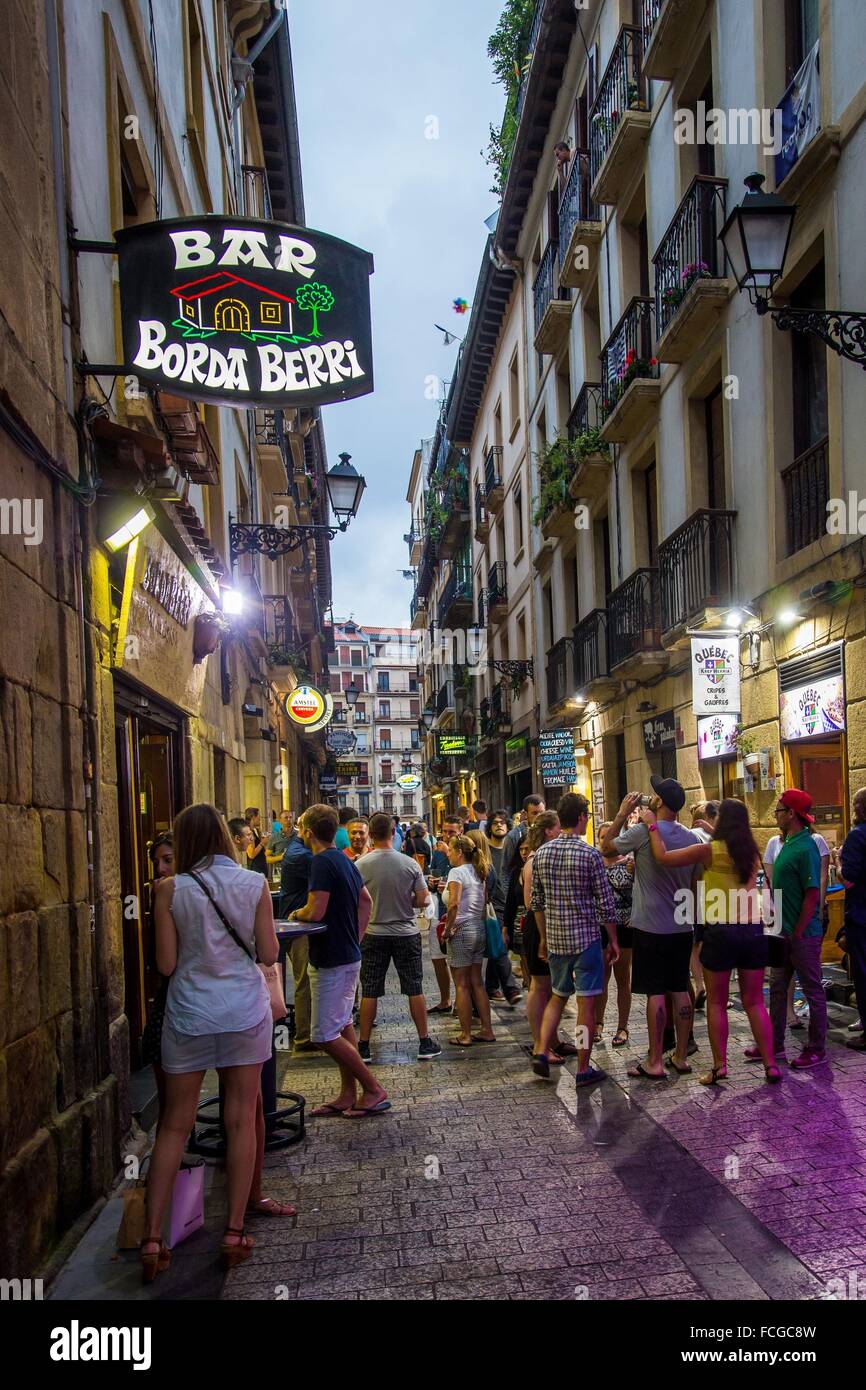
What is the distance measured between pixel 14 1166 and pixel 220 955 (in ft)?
3.44

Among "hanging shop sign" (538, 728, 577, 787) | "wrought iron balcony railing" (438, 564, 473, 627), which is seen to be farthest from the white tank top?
"wrought iron balcony railing" (438, 564, 473, 627)

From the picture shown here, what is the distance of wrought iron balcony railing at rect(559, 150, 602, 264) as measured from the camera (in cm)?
1742

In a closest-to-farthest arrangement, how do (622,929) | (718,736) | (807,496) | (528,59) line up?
(622,929)
(807,496)
(718,736)
(528,59)

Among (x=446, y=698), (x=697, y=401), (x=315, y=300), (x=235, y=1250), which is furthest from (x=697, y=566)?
(x=446, y=698)

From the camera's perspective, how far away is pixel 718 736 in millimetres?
11172

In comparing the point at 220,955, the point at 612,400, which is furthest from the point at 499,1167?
the point at 612,400

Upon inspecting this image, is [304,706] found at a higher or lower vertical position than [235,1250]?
higher

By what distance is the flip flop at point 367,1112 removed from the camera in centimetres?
597

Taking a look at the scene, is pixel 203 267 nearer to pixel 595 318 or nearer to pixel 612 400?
pixel 612 400

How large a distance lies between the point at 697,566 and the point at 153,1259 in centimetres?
967

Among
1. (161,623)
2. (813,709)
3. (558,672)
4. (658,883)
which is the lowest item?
(658,883)

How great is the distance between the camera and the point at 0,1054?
12.0ft

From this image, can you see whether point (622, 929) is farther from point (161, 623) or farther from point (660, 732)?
point (660, 732)

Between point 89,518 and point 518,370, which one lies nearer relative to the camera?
point 89,518
